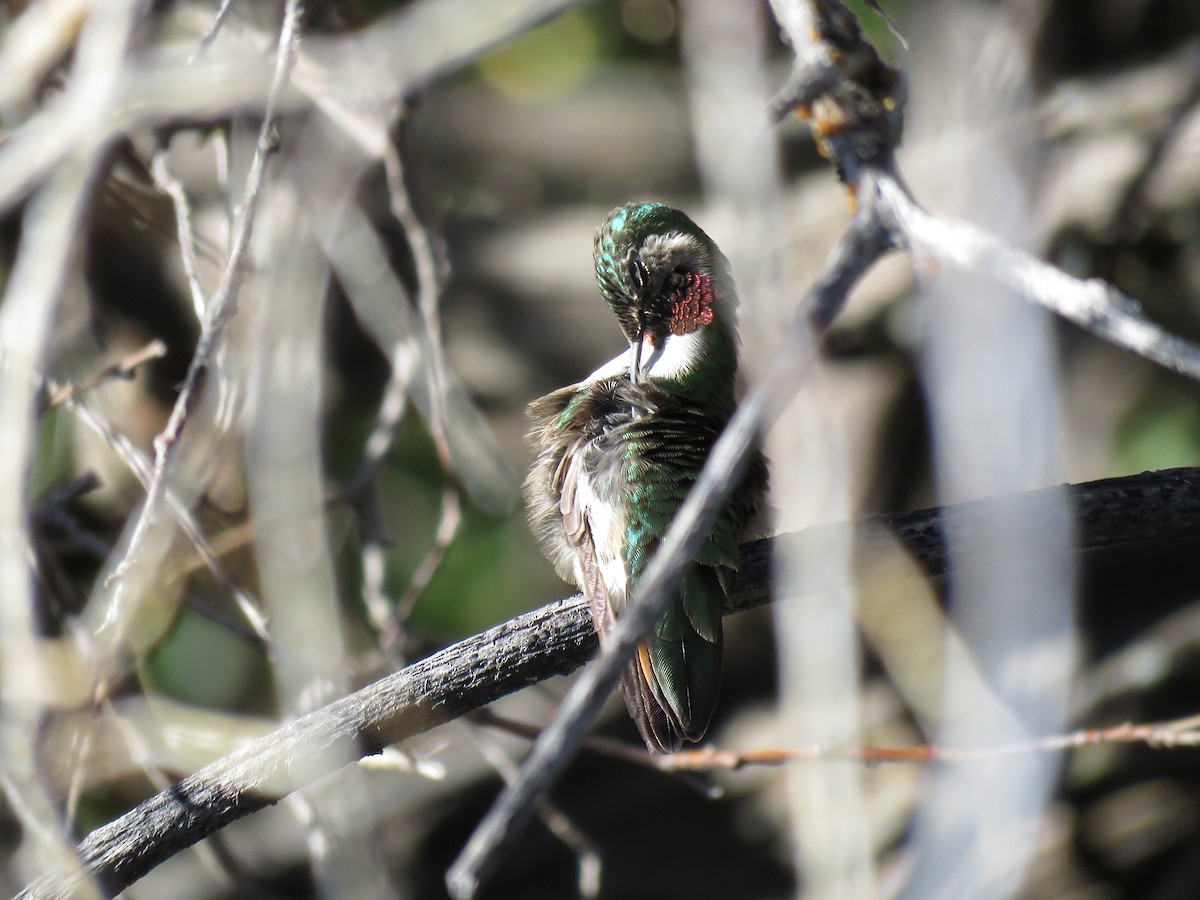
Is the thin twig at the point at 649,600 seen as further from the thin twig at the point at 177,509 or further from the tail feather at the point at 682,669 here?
the thin twig at the point at 177,509

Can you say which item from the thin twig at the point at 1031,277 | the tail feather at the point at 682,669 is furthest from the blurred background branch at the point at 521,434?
the tail feather at the point at 682,669

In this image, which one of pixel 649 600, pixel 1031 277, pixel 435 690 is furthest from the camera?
pixel 435 690

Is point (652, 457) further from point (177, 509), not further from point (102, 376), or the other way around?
point (102, 376)

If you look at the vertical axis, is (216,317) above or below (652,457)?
above

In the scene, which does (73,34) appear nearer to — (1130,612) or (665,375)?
(665,375)

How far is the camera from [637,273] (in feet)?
10.0

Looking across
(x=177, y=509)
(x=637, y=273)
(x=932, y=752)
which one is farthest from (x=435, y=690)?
(x=637, y=273)

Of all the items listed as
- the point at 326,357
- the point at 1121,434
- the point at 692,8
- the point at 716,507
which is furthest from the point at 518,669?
the point at 1121,434

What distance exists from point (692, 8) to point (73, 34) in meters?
1.62

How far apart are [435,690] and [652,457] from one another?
856 millimetres

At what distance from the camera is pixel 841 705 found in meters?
2.18

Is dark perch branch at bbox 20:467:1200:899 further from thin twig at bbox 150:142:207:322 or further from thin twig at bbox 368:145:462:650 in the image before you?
thin twig at bbox 150:142:207:322

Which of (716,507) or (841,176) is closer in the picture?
(716,507)

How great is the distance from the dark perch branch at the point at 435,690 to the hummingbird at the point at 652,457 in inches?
7.2
